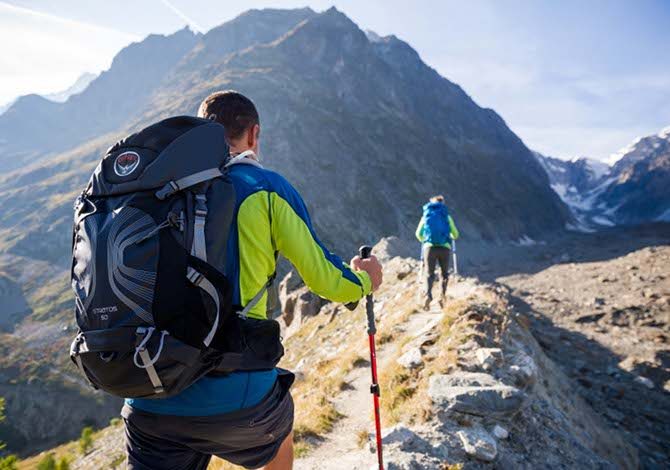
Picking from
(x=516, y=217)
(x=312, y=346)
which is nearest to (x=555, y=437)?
(x=312, y=346)

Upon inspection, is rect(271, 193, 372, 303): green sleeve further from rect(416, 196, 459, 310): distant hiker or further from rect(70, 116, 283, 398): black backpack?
rect(416, 196, 459, 310): distant hiker

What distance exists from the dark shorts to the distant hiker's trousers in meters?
9.08

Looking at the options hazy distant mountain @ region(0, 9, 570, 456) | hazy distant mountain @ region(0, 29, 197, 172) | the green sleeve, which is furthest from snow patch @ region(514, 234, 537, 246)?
hazy distant mountain @ region(0, 29, 197, 172)

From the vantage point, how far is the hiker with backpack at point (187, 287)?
1.71 m

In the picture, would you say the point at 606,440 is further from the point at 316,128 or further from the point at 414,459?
the point at 316,128

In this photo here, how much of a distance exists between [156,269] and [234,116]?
1112mm

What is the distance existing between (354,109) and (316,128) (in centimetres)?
2559

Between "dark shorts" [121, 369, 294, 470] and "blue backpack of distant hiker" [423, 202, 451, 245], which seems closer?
"dark shorts" [121, 369, 294, 470]

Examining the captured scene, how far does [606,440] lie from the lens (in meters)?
8.51

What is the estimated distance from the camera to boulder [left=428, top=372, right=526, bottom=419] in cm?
529

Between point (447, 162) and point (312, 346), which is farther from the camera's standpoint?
point (447, 162)

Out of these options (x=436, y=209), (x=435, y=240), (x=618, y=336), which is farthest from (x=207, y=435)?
(x=618, y=336)

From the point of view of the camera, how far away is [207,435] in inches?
79.3

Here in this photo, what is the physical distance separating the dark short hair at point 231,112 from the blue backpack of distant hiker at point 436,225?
8913 millimetres
